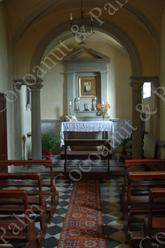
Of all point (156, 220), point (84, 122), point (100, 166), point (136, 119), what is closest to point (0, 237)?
point (156, 220)

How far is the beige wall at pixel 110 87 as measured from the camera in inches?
500

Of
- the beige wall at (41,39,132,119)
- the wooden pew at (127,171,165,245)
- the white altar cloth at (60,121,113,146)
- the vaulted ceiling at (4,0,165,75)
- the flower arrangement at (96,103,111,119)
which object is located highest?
the vaulted ceiling at (4,0,165,75)

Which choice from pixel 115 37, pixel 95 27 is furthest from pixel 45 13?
pixel 115 37

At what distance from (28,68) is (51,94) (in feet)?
14.5

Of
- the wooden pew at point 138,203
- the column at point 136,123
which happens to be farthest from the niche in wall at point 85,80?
the wooden pew at point 138,203

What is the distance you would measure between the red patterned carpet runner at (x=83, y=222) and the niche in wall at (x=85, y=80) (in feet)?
20.1

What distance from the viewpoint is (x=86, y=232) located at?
14.8 ft

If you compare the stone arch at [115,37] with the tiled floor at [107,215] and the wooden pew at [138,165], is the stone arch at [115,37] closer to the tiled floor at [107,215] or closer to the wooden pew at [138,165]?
the wooden pew at [138,165]

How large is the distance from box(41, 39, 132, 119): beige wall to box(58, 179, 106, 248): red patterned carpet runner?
6.08 m

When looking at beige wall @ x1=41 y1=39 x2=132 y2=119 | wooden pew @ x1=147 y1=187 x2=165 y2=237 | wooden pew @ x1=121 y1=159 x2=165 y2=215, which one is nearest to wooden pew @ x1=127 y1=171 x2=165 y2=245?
wooden pew @ x1=121 y1=159 x2=165 y2=215

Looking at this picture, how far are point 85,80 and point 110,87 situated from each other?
102cm

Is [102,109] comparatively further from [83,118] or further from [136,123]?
[136,123]

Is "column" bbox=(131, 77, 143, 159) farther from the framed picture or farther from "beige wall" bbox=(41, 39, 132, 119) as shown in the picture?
the framed picture

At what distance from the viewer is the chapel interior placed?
4246 millimetres
